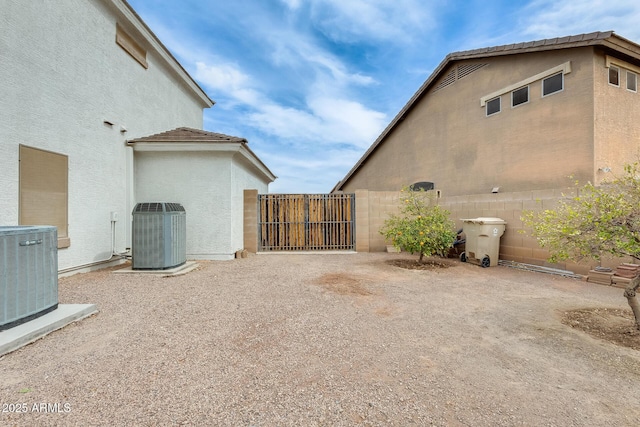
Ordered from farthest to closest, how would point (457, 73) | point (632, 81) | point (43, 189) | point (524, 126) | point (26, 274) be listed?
point (457, 73)
point (524, 126)
point (632, 81)
point (43, 189)
point (26, 274)

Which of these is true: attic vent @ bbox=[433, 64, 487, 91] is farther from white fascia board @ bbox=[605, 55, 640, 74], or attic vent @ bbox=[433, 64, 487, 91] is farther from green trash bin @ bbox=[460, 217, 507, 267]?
green trash bin @ bbox=[460, 217, 507, 267]

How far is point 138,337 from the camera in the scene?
120 inches

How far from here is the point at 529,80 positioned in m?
9.10

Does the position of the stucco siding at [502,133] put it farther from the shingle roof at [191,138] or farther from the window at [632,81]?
the shingle roof at [191,138]

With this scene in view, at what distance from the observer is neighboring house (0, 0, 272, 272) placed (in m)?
4.97

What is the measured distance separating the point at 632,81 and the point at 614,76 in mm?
1039

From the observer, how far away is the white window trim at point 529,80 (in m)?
8.19

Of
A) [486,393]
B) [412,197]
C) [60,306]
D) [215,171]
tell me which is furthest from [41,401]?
[412,197]

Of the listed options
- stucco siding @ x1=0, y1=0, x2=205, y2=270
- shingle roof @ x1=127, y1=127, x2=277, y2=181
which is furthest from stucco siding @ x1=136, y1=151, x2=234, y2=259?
stucco siding @ x1=0, y1=0, x2=205, y2=270

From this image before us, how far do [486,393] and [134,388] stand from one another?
2717 mm

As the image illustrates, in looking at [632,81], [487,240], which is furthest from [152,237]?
[632,81]

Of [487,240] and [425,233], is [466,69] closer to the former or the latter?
[487,240]

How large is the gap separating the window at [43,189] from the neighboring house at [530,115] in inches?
492

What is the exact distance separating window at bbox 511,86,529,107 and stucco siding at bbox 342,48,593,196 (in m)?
0.14
